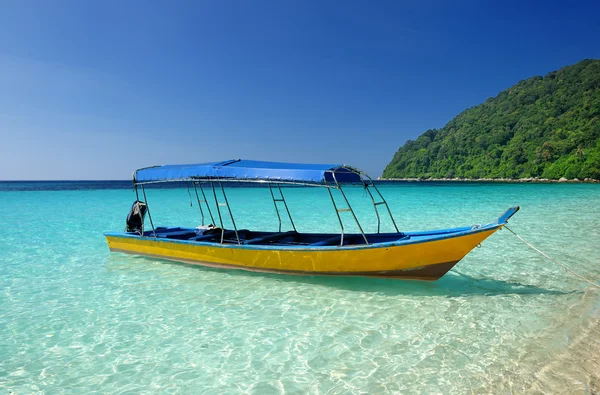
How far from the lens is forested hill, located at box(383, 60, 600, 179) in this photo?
78.2 metres

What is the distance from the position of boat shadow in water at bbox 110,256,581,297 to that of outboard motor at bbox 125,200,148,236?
422 cm

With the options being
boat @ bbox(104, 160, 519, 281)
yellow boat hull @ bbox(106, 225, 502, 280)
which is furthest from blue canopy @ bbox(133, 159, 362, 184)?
yellow boat hull @ bbox(106, 225, 502, 280)

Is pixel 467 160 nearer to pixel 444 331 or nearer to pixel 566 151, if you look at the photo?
pixel 566 151

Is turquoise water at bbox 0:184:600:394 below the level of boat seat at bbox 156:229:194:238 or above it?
below

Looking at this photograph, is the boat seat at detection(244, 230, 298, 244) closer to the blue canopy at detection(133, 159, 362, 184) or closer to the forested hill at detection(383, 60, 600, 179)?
the blue canopy at detection(133, 159, 362, 184)

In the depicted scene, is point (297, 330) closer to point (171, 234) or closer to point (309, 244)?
point (309, 244)

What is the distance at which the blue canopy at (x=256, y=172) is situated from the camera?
7527 millimetres

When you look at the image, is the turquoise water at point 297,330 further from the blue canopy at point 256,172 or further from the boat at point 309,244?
the blue canopy at point 256,172

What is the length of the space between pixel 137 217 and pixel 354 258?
7.33 metres

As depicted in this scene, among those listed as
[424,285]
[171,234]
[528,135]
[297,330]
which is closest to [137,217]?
[171,234]

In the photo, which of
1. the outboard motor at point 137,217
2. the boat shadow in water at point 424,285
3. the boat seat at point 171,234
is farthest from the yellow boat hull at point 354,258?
the outboard motor at point 137,217

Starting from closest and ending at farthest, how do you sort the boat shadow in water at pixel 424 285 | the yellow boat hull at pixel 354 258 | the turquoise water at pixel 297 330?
the turquoise water at pixel 297 330
the yellow boat hull at pixel 354 258
the boat shadow in water at pixel 424 285

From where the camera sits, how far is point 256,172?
8156 millimetres

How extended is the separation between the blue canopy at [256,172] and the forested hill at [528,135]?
81353 millimetres
